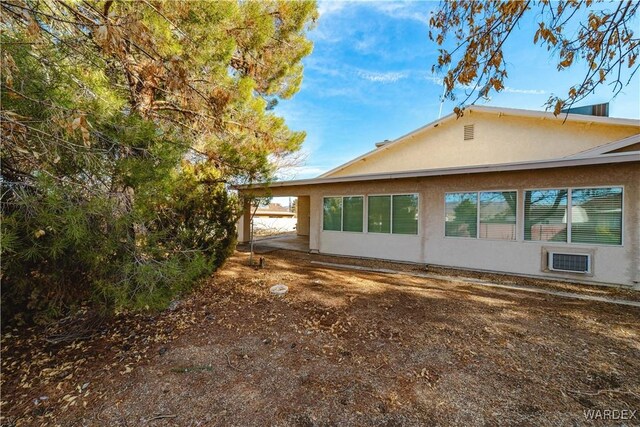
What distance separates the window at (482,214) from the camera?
6695 mm

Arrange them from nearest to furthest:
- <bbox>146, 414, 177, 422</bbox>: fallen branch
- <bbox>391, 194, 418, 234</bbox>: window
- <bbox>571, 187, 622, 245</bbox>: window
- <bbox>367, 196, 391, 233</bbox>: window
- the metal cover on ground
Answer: <bbox>146, 414, 177, 422</bbox>: fallen branch < the metal cover on ground < <bbox>571, 187, 622, 245</bbox>: window < <bbox>391, 194, 418, 234</bbox>: window < <bbox>367, 196, 391, 233</bbox>: window

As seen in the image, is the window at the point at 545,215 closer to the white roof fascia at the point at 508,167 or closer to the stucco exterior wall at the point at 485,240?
the stucco exterior wall at the point at 485,240

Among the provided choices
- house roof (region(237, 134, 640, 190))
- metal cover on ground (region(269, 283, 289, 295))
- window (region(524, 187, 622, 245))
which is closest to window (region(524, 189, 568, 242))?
window (region(524, 187, 622, 245))

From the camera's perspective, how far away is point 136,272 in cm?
264

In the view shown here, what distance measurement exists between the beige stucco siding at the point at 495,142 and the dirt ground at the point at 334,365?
598 cm

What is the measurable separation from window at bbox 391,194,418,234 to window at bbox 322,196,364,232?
1.12 meters

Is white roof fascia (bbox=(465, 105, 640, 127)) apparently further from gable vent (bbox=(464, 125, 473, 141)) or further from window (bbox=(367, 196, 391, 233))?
window (bbox=(367, 196, 391, 233))

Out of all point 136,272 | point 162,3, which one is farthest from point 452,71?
point 162,3

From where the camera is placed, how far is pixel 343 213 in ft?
30.5

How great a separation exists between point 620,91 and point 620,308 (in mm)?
4087

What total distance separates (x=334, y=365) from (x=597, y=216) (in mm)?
6789

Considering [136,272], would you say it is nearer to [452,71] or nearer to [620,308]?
[452,71]

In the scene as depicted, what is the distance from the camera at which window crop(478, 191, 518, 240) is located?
666 cm

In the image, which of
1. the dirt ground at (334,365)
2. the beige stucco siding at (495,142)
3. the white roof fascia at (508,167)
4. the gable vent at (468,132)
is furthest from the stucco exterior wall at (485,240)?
the gable vent at (468,132)
